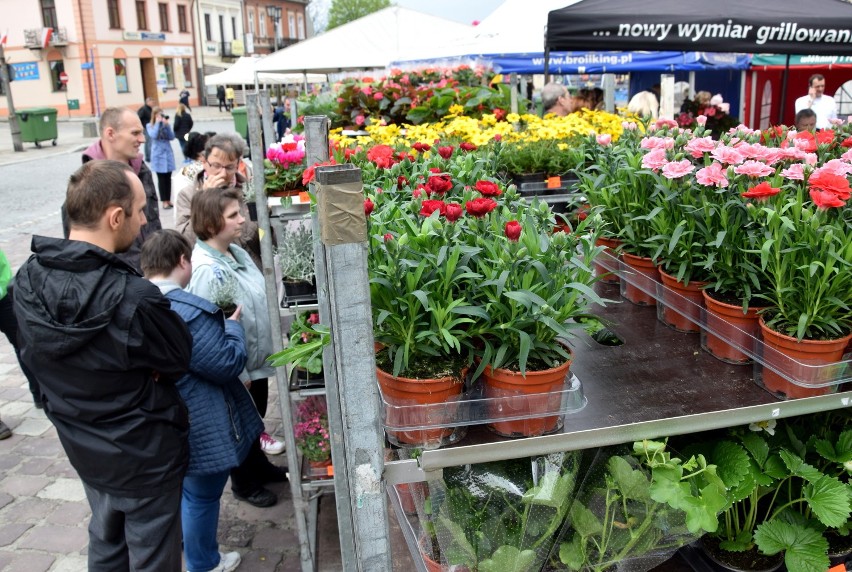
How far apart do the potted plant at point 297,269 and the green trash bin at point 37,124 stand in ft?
69.3

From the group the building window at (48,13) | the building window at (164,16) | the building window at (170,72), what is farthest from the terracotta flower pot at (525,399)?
the building window at (164,16)

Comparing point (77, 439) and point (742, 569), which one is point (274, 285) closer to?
point (77, 439)

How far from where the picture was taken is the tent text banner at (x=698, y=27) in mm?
4516

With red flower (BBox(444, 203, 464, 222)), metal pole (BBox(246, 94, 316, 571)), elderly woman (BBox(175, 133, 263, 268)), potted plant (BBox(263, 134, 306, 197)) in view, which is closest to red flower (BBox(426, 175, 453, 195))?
red flower (BBox(444, 203, 464, 222))

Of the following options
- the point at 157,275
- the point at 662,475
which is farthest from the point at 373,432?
the point at 157,275

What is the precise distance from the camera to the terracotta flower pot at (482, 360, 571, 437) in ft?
5.63

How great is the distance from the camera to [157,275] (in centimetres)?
302

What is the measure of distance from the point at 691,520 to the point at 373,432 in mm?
890

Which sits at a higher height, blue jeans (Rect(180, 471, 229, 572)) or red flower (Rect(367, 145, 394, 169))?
red flower (Rect(367, 145, 394, 169))

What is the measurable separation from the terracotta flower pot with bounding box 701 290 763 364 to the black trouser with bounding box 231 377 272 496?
101 inches

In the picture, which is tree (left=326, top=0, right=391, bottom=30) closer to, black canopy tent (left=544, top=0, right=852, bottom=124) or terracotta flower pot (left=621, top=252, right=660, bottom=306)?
black canopy tent (left=544, top=0, right=852, bottom=124)

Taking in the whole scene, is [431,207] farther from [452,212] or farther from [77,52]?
[77,52]

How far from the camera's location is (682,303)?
227cm

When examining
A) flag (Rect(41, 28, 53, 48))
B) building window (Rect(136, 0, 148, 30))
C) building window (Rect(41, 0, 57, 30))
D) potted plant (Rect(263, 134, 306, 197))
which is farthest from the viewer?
building window (Rect(136, 0, 148, 30))
